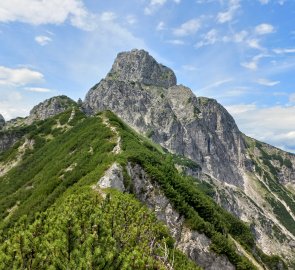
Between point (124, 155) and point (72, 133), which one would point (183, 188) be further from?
→ point (72, 133)

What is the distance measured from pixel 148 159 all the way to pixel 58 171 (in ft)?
94.7

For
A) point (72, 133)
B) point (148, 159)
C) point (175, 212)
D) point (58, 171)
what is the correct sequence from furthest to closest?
point (72, 133)
point (58, 171)
point (148, 159)
point (175, 212)

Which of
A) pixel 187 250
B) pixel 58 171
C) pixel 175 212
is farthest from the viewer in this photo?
pixel 58 171

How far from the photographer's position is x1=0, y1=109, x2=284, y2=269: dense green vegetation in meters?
21.9

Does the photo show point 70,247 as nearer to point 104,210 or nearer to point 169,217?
point 104,210

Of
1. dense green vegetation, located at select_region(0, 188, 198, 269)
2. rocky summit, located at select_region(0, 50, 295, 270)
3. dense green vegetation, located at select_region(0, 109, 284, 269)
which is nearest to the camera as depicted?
dense green vegetation, located at select_region(0, 188, 198, 269)

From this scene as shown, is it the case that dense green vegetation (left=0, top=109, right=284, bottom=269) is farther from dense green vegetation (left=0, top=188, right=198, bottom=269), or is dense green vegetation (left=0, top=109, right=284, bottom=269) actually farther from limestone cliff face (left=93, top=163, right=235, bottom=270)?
limestone cliff face (left=93, top=163, right=235, bottom=270)

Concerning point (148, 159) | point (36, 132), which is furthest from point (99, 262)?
point (36, 132)

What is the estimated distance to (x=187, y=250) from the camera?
7044 cm

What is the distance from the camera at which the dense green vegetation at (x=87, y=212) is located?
2191cm

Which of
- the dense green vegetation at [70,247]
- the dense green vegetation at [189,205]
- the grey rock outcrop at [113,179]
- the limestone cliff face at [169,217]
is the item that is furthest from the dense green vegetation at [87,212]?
the grey rock outcrop at [113,179]

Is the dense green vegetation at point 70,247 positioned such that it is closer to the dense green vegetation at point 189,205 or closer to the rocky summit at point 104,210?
the rocky summit at point 104,210

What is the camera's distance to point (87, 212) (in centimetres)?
2945

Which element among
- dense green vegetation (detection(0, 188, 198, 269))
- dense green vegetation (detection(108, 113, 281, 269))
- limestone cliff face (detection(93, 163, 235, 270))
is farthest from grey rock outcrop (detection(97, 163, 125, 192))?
dense green vegetation (detection(0, 188, 198, 269))
